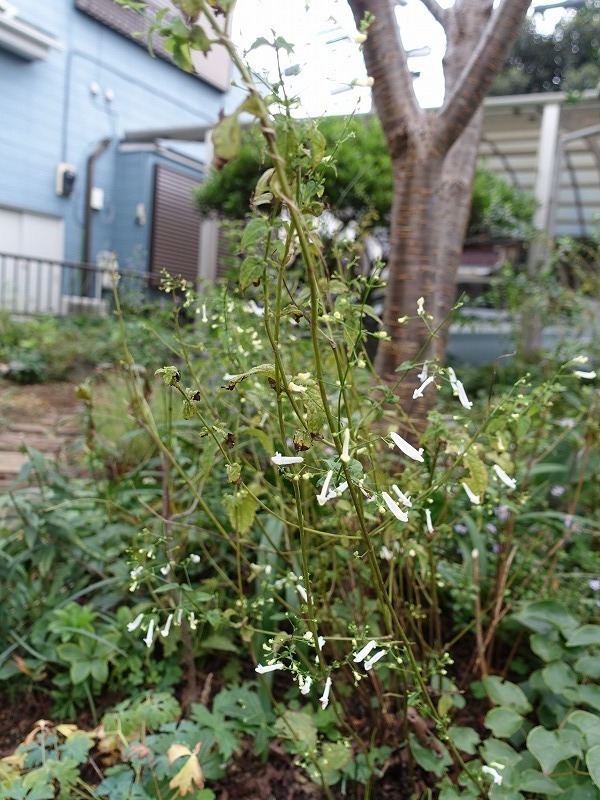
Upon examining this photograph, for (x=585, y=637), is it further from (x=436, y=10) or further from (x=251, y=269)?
(x=436, y=10)

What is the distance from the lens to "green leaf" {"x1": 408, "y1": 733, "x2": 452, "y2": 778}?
4.09ft

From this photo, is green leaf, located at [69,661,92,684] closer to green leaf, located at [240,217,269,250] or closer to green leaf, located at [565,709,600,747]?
green leaf, located at [565,709,600,747]

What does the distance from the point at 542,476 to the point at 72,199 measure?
9056mm

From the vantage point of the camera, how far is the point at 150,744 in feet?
4.29

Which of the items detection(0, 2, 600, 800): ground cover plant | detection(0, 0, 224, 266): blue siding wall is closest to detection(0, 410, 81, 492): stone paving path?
detection(0, 2, 600, 800): ground cover plant

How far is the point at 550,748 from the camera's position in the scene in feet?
3.77

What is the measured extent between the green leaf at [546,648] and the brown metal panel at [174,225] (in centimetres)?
909

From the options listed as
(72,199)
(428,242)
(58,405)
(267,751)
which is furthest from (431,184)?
(72,199)

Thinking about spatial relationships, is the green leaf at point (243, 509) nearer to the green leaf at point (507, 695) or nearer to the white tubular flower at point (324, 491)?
the white tubular flower at point (324, 491)

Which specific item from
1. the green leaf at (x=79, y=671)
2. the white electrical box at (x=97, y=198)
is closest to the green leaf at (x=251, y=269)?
the green leaf at (x=79, y=671)

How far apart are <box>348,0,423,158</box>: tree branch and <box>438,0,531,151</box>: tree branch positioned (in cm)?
9

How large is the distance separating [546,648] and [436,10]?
2444mm

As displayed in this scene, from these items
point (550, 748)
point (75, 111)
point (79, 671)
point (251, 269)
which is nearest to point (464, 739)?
point (550, 748)

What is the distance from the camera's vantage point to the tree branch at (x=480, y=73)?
6.19 feet
